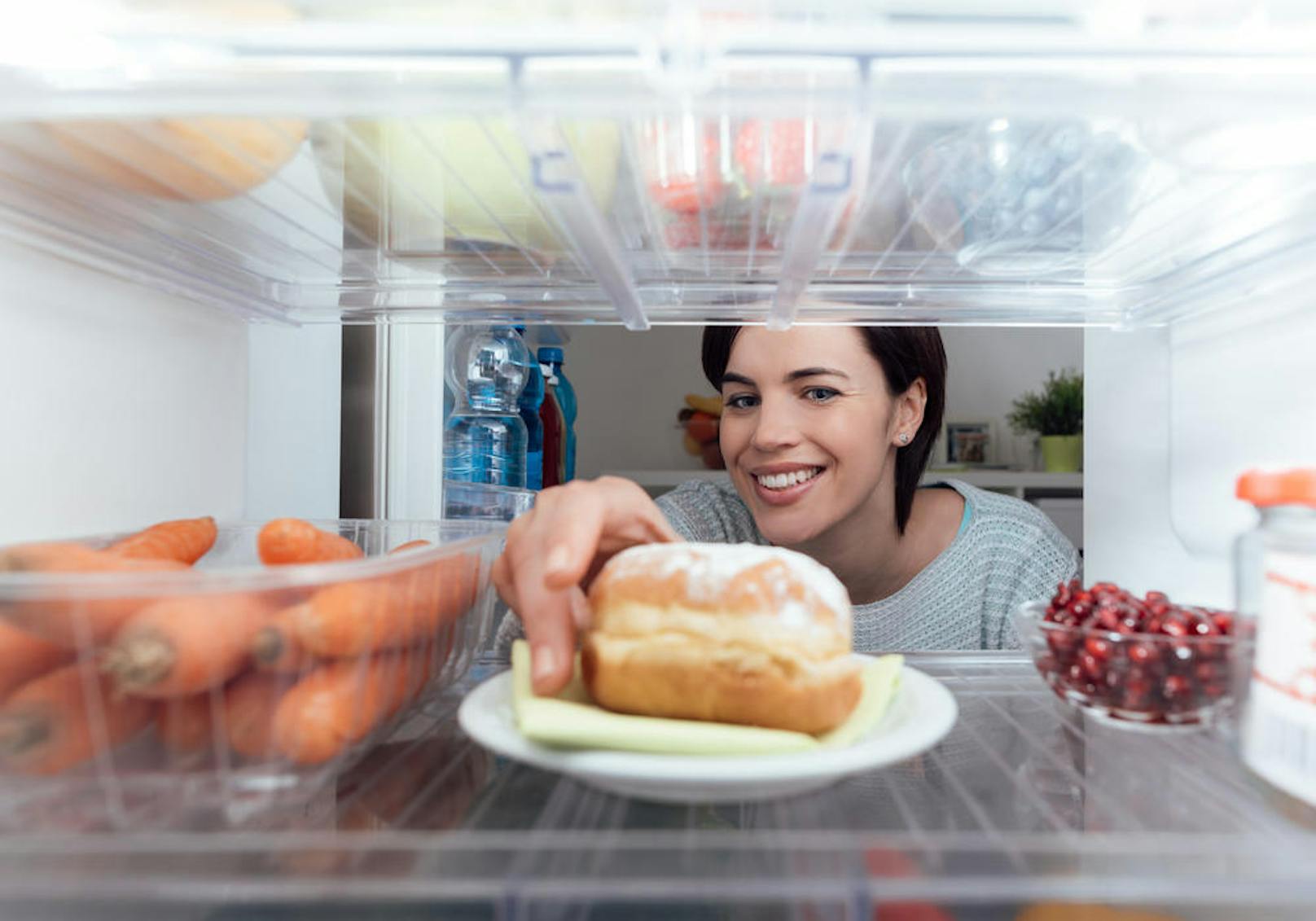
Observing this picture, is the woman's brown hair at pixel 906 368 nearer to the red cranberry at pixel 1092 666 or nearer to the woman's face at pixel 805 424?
the woman's face at pixel 805 424

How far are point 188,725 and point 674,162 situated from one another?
1.21 ft

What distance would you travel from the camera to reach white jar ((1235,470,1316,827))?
0.38 metres

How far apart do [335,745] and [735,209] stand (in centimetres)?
38

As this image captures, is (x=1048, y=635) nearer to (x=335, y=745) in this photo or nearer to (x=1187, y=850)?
(x=1187, y=850)

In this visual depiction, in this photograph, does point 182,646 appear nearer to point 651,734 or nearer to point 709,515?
point 651,734

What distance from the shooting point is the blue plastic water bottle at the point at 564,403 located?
185 centimetres

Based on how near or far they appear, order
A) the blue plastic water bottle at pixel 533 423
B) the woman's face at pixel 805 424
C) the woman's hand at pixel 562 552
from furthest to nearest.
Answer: the blue plastic water bottle at pixel 533 423
the woman's face at pixel 805 424
the woman's hand at pixel 562 552

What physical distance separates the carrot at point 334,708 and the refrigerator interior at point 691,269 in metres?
0.04

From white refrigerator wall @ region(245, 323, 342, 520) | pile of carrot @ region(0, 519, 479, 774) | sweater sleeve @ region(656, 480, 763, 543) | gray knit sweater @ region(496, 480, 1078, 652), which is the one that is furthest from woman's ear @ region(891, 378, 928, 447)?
pile of carrot @ region(0, 519, 479, 774)

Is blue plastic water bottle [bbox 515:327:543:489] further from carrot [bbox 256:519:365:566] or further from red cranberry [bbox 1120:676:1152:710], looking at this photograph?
red cranberry [bbox 1120:676:1152:710]

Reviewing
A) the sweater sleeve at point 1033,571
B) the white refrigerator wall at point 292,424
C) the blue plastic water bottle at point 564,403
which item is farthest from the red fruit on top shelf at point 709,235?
the blue plastic water bottle at point 564,403

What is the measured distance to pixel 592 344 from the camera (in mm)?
3633

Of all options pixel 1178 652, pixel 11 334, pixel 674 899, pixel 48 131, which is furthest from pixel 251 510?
pixel 1178 652

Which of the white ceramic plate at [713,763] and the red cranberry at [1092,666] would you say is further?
the red cranberry at [1092,666]
